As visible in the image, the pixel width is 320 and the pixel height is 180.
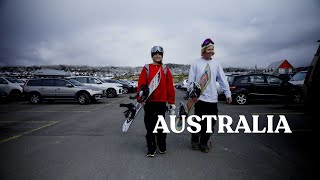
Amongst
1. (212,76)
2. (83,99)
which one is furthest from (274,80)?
(83,99)

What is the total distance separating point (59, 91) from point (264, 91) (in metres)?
11.8

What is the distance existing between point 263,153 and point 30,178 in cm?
381

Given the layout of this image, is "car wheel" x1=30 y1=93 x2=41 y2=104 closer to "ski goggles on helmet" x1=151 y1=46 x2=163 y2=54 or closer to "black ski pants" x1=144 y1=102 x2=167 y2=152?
"black ski pants" x1=144 y1=102 x2=167 y2=152

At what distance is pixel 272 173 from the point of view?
12.0 ft

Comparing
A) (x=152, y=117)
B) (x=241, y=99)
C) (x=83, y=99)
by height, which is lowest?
(x=83, y=99)

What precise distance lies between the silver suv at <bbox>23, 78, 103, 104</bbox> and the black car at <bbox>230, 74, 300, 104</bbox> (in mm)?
8194

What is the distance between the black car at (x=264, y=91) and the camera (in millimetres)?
13242

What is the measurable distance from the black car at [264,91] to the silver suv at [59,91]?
8194 millimetres

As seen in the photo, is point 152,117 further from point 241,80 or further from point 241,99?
point 241,80

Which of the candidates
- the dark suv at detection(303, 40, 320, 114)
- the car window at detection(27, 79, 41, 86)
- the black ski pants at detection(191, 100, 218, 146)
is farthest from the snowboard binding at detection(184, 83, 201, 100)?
the car window at detection(27, 79, 41, 86)

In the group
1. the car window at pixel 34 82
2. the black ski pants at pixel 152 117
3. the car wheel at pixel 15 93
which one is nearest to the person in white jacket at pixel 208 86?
the black ski pants at pixel 152 117

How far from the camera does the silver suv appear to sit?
15.5m

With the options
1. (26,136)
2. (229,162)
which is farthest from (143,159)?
(26,136)

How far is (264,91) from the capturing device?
524 inches
